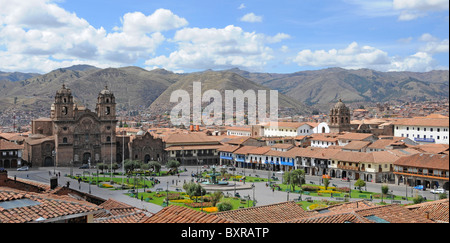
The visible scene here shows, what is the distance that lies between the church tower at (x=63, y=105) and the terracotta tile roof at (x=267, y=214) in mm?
48823

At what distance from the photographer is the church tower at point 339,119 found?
2884 inches

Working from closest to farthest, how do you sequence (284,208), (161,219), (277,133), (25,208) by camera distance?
(161,219)
(25,208)
(284,208)
(277,133)

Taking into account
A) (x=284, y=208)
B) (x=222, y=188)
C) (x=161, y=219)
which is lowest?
(x=222, y=188)

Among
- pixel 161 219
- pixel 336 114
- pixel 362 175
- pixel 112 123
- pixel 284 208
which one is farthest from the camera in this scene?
pixel 336 114

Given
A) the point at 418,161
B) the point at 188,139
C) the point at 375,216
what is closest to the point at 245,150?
the point at 188,139

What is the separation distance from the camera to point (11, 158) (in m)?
54.7

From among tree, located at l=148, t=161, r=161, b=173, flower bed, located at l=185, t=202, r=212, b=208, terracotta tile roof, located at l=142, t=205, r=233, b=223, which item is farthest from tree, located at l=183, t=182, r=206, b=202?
terracotta tile roof, located at l=142, t=205, r=233, b=223

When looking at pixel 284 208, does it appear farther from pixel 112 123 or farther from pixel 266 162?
pixel 112 123

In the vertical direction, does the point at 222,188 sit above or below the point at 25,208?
below

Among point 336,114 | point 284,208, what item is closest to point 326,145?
point 336,114

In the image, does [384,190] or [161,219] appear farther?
[384,190]

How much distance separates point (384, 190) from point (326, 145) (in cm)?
2965

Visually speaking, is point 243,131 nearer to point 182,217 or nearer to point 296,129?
point 296,129

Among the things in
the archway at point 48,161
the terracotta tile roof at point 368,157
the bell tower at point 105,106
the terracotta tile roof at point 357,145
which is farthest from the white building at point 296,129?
the archway at point 48,161
